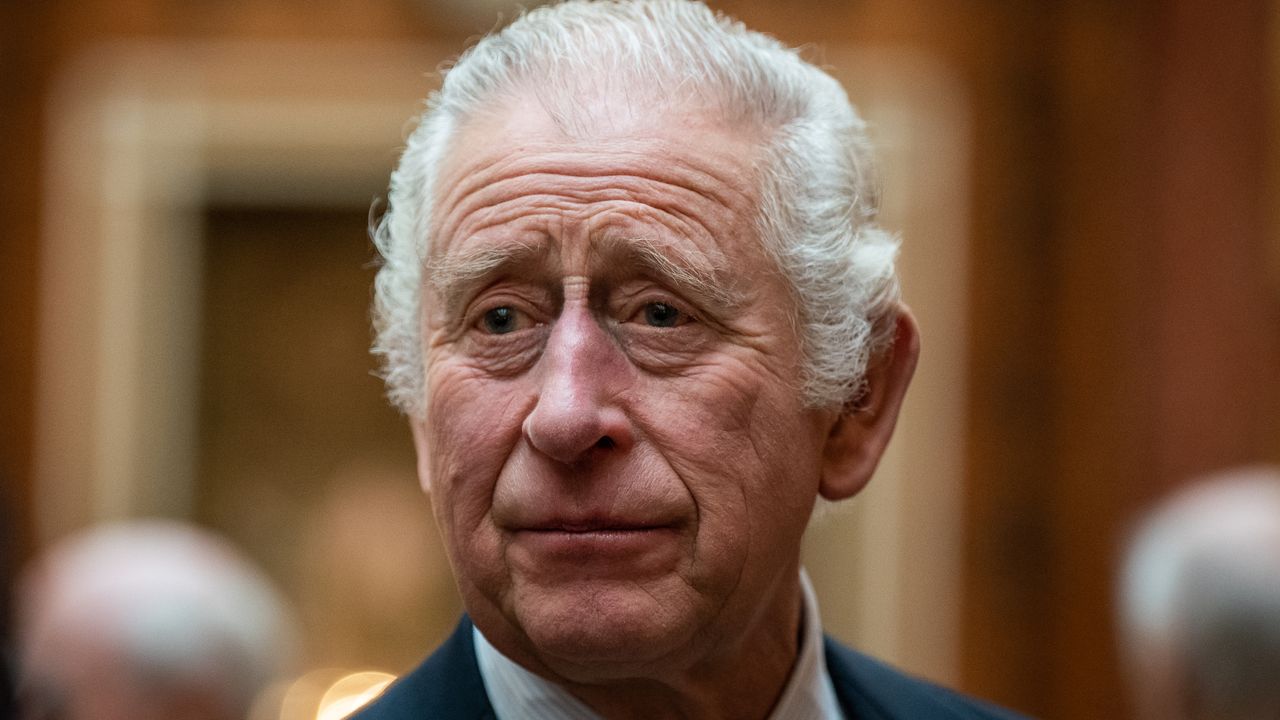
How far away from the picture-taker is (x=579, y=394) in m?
2.23

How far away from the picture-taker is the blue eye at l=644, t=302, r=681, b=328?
2.36 metres

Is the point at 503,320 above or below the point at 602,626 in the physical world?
above

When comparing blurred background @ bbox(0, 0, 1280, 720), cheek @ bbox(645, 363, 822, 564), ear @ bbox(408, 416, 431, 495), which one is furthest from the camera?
blurred background @ bbox(0, 0, 1280, 720)

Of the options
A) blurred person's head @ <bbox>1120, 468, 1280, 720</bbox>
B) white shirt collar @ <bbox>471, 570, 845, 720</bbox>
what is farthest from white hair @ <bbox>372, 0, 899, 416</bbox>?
blurred person's head @ <bbox>1120, 468, 1280, 720</bbox>

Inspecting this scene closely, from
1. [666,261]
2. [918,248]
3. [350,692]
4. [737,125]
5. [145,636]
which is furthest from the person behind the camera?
[350,692]

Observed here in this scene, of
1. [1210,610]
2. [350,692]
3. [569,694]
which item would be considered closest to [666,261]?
[569,694]

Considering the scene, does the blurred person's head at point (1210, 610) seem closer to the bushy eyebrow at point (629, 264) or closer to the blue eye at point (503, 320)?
the bushy eyebrow at point (629, 264)

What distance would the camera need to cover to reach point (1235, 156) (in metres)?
6.76

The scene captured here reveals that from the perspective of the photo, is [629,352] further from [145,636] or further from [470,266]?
[145,636]

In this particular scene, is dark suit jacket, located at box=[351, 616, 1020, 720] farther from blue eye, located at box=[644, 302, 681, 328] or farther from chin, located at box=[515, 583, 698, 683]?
blue eye, located at box=[644, 302, 681, 328]

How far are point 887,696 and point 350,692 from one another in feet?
17.9

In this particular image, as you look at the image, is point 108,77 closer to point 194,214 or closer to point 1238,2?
point 194,214

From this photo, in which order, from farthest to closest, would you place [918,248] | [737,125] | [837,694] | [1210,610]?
[918,248]
[1210,610]
[837,694]
[737,125]

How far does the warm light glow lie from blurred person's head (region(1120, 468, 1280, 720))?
15.3 feet
